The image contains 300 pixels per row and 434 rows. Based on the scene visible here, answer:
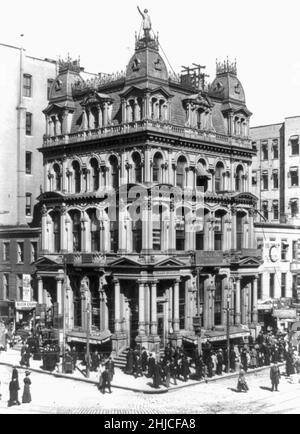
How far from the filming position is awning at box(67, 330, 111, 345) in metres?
41.2

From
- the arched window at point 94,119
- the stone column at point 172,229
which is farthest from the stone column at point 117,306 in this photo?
the arched window at point 94,119

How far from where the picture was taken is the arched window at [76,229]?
46.8m

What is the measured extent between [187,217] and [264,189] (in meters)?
15.4

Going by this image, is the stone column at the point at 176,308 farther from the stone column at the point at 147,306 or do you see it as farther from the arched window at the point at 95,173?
the arched window at the point at 95,173

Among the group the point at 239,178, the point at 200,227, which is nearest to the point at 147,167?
the point at 200,227

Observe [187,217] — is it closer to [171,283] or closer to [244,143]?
[171,283]

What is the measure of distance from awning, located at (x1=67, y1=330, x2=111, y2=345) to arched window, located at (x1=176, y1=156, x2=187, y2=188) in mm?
10528

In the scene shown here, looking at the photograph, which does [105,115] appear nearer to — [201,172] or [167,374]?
[201,172]

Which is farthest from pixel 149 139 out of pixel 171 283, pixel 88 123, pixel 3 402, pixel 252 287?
pixel 3 402

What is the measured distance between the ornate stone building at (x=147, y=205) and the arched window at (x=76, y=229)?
0.25 feet

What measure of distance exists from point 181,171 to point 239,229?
7.46 m

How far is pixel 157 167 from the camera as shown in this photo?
42781mm

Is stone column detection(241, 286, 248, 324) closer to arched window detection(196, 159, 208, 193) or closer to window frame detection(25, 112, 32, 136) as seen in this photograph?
arched window detection(196, 159, 208, 193)

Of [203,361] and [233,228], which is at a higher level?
[233,228]
